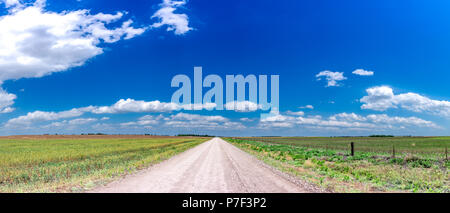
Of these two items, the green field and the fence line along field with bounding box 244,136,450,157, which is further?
the green field

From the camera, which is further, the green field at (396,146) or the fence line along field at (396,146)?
the green field at (396,146)
